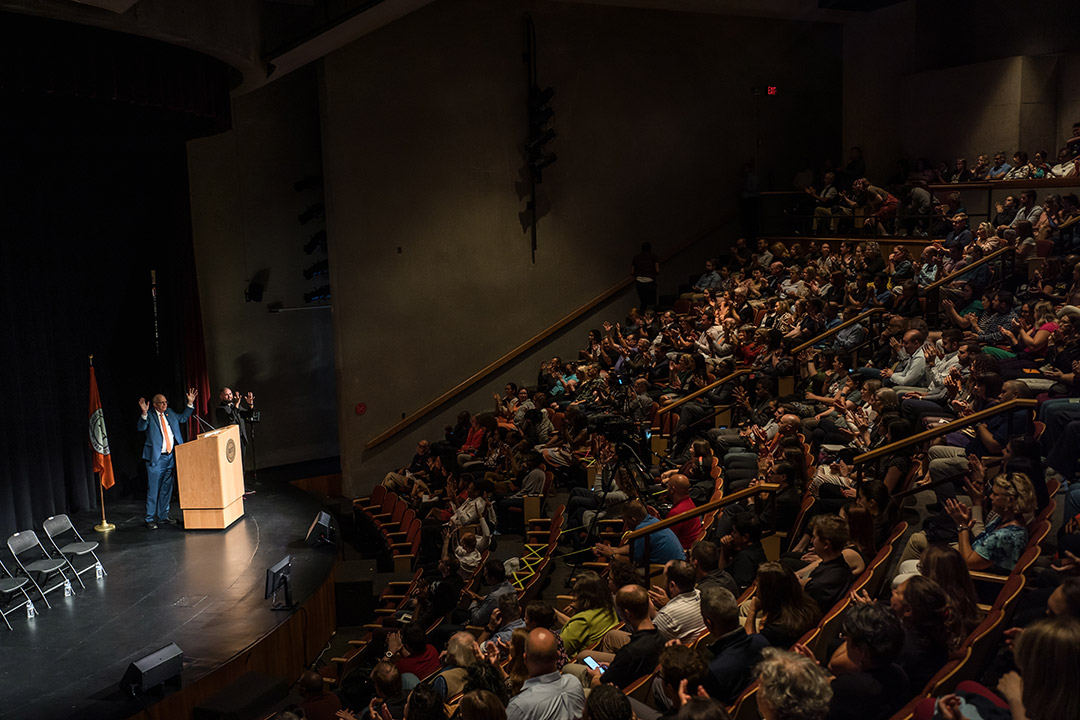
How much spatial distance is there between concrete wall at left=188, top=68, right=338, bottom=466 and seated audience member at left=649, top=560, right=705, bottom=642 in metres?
8.52

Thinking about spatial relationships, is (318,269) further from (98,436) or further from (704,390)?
(704,390)

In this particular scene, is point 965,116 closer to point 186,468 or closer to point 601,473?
point 601,473

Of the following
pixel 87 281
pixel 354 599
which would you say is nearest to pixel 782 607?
pixel 354 599

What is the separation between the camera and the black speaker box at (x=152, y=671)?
5.55m

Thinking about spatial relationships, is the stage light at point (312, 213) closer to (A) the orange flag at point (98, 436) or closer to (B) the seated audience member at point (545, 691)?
(A) the orange flag at point (98, 436)

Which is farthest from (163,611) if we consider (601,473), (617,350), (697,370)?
(617,350)

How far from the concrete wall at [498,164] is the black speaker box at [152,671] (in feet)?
18.0

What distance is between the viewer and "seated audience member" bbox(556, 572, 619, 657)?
4230mm

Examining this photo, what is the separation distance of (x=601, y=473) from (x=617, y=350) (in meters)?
3.57

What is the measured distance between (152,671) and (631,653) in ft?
11.2

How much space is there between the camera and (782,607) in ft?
12.2

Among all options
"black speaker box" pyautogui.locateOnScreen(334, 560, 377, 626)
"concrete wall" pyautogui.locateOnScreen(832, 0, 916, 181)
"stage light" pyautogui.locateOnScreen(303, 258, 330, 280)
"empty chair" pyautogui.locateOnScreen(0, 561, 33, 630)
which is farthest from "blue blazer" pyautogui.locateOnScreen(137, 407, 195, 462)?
"concrete wall" pyautogui.locateOnScreen(832, 0, 916, 181)

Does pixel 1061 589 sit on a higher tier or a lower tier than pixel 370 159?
lower

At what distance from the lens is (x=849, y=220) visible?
12.1m
